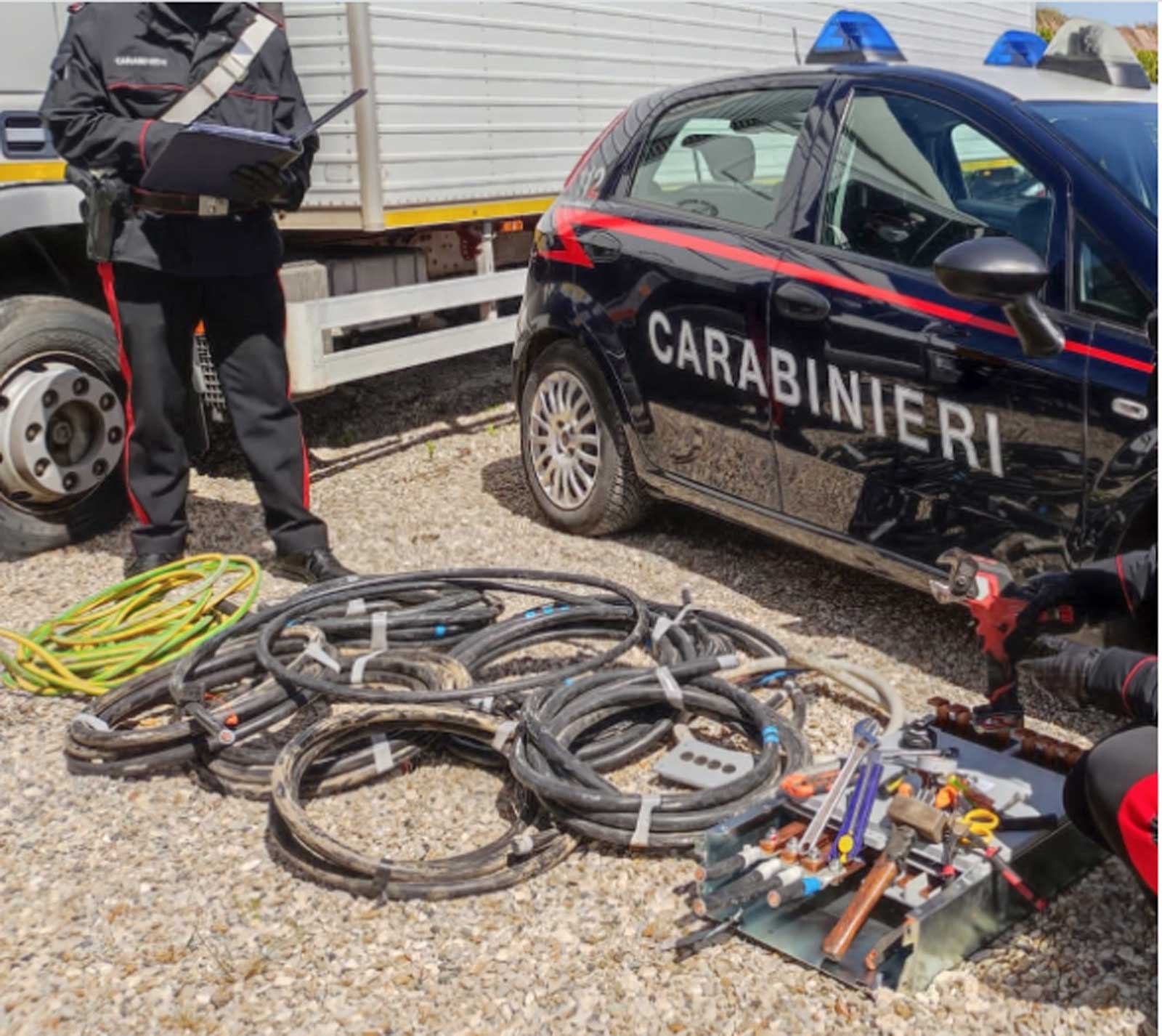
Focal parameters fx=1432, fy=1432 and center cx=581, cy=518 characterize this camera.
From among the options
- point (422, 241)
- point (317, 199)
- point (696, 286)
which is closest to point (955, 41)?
point (422, 241)

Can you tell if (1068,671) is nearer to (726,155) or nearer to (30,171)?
(726,155)

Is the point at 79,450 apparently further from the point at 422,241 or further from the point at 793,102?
the point at 793,102

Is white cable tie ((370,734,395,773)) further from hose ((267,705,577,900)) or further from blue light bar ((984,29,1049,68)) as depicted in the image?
blue light bar ((984,29,1049,68))

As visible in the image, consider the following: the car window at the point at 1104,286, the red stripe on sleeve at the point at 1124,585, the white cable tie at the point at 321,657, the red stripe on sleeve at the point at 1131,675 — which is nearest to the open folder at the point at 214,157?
the white cable tie at the point at 321,657

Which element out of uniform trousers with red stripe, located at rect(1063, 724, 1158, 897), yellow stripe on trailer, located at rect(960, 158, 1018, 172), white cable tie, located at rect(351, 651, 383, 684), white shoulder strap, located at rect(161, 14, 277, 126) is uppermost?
white shoulder strap, located at rect(161, 14, 277, 126)

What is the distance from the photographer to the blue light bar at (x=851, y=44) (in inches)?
200

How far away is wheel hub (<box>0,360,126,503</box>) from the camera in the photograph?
229 inches

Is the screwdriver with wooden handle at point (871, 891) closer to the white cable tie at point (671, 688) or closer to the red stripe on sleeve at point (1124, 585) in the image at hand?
the red stripe on sleeve at point (1124, 585)

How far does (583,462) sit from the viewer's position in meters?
5.80

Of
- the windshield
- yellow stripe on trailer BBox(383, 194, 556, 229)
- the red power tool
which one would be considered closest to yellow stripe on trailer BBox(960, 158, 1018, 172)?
the windshield

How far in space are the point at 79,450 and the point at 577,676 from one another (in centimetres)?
301

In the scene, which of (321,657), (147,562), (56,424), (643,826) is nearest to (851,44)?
(321,657)

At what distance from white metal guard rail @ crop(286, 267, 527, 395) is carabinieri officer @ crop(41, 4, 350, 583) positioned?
0.83 m

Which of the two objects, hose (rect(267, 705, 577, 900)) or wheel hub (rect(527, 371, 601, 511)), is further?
wheel hub (rect(527, 371, 601, 511))
